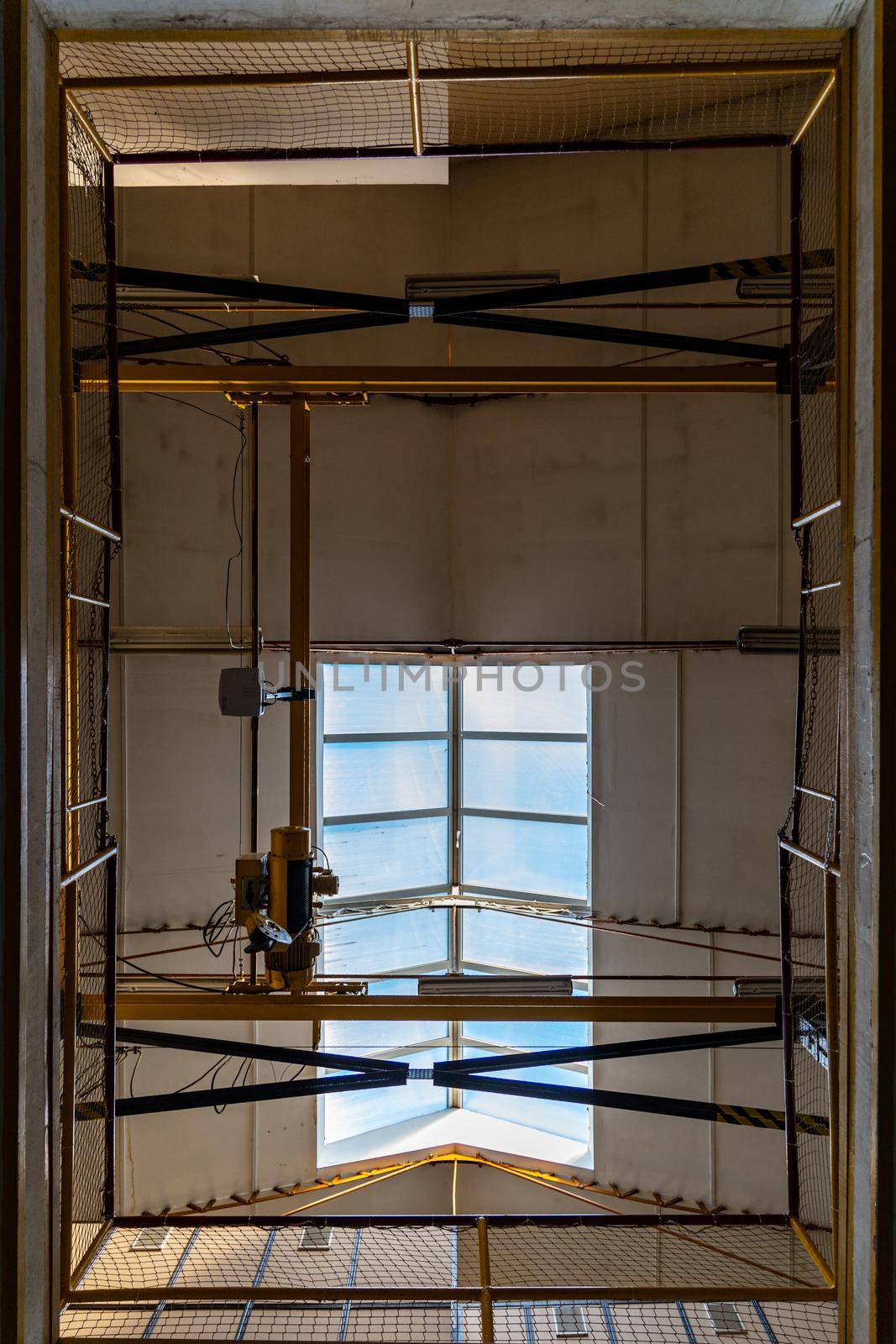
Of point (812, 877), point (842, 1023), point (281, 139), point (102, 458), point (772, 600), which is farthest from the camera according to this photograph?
point (772, 600)

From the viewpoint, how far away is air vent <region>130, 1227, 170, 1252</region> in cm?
439

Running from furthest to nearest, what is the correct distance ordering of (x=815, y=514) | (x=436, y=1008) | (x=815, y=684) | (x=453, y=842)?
(x=453, y=842), (x=436, y=1008), (x=815, y=684), (x=815, y=514)

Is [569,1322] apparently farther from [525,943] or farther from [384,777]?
[384,777]

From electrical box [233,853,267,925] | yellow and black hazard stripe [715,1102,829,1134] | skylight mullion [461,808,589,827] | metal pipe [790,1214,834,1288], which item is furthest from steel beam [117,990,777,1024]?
skylight mullion [461,808,589,827]

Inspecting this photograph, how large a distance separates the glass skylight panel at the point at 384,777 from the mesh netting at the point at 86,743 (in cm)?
348

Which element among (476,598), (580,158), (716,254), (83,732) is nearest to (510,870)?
(476,598)

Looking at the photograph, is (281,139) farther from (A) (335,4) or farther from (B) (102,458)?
(B) (102,458)

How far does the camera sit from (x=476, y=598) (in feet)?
33.1

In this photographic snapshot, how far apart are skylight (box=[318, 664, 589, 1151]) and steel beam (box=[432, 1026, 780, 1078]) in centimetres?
387

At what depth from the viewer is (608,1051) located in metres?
5.84

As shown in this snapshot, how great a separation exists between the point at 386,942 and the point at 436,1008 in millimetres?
4235

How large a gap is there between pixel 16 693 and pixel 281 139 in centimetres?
380

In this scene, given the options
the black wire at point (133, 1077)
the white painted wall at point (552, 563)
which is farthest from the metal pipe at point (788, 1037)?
the black wire at point (133, 1077)

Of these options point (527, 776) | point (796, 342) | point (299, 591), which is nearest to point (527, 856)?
point (527, 776)
